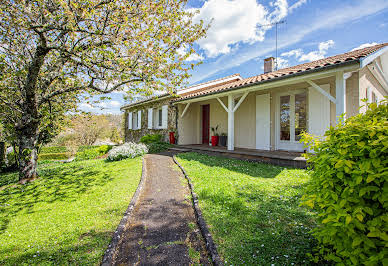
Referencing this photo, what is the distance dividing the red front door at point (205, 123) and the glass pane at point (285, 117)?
462 centimetres

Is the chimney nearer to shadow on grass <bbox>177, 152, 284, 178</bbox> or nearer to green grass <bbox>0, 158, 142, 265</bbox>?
shadow on grass <bbox>177, 152, 284, 178</bbox>

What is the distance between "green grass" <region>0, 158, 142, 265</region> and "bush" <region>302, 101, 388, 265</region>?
2.46 m

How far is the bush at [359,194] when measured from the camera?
4.03 feet

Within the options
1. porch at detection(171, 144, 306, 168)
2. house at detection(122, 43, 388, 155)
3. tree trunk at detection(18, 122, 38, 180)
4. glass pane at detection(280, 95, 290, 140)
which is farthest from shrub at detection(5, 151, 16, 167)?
glass pane at detection(280, 95, 290, 140)

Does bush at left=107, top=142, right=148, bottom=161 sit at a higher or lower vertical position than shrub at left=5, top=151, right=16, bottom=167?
higher

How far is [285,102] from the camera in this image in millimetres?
7492

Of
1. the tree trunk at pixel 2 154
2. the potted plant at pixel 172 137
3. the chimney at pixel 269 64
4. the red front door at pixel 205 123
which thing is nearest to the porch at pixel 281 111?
the potted plant at pixel 172 137

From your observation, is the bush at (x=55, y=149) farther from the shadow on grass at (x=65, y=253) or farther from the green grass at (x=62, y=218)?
the shadow on grass at (x=65, y=253)

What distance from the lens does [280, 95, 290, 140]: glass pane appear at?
7.38 meters

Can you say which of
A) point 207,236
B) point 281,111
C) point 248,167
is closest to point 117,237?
point 207,236

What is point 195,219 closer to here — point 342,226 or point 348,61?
point 342,226

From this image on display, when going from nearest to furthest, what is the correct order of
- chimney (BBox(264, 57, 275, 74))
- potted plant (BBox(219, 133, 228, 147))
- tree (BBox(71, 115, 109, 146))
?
potted plant (BBox(219, 133, 228, 147)) → chimney (BBox(264, 57, 275, 74)) → tree (BBox(71, 115, 109, 146))

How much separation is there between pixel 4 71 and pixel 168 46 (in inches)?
194

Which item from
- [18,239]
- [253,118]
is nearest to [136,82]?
[18,239]
